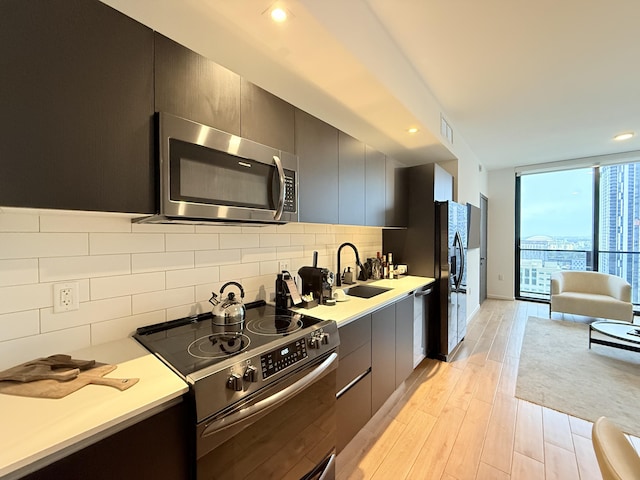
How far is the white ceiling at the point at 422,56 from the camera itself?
138cm

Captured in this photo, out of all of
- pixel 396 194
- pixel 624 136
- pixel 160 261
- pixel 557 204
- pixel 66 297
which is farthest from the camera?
pixel 557 204

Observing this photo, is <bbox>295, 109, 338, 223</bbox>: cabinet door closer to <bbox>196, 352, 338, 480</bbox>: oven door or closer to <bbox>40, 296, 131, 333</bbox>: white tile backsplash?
<bbox>196, 352, 338, 480</bbox>: oven door

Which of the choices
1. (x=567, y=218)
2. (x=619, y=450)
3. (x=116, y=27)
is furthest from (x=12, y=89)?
(x=567, y=218)

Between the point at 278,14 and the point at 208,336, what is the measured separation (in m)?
1.55

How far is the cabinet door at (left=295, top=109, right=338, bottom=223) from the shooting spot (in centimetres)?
182

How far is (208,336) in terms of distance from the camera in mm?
1344

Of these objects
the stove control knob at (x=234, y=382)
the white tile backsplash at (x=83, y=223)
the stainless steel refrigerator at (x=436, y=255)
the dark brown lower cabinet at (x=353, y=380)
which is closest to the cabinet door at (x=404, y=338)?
the dark brown lower cabinet at (x=353, y=380)

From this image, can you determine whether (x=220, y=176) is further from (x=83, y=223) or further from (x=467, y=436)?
(x=467, y=436)

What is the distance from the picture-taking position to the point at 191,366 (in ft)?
3.34

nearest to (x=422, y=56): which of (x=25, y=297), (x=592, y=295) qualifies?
(x=25, y=297)

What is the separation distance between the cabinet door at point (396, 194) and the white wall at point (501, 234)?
389 centimetres

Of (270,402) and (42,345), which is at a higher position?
(42,345)

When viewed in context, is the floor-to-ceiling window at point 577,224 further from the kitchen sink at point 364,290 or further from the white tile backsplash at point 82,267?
the white tile backsplash at point 82,267

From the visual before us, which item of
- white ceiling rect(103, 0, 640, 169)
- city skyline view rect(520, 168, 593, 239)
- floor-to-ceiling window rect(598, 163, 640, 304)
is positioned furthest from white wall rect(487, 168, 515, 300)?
white ceiling rect(103, 0, 640, 169)
